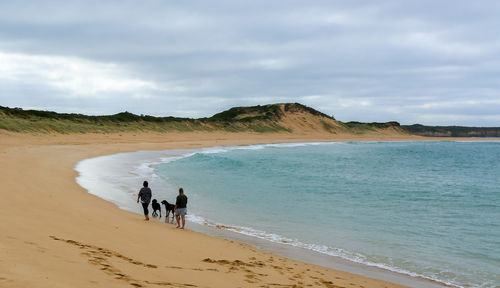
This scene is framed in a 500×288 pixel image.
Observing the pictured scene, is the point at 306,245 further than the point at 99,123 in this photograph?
No

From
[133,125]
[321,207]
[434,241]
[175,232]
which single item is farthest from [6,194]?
[133,125]

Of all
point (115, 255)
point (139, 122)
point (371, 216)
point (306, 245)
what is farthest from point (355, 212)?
point (139, 122)

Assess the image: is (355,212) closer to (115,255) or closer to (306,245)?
(306,245)

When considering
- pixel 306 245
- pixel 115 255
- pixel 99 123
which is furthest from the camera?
pixel 99 123

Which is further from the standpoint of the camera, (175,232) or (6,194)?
(6,194)

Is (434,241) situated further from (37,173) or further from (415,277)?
(37,173)

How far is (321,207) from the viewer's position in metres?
18.1

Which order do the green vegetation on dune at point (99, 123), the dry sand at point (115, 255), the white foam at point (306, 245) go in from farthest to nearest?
the green vegetation on dune at point (99, 123), the white foam at point (306, 245), the dry sand at point (115, 255)

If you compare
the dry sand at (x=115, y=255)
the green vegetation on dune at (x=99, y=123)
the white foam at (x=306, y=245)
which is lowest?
the white foam at (x=306, y=245)

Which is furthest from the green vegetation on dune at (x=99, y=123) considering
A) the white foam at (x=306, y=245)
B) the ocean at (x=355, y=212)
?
the white foam at (x=306, y=245)

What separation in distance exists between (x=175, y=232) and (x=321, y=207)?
8.49 metres

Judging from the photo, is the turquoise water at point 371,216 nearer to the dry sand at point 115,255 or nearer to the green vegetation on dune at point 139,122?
the dry sand at point 115,255

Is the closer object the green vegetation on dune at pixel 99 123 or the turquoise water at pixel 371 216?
the turquoise water at pixel 371 216

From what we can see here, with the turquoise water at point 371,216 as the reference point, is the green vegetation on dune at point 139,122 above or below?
above
